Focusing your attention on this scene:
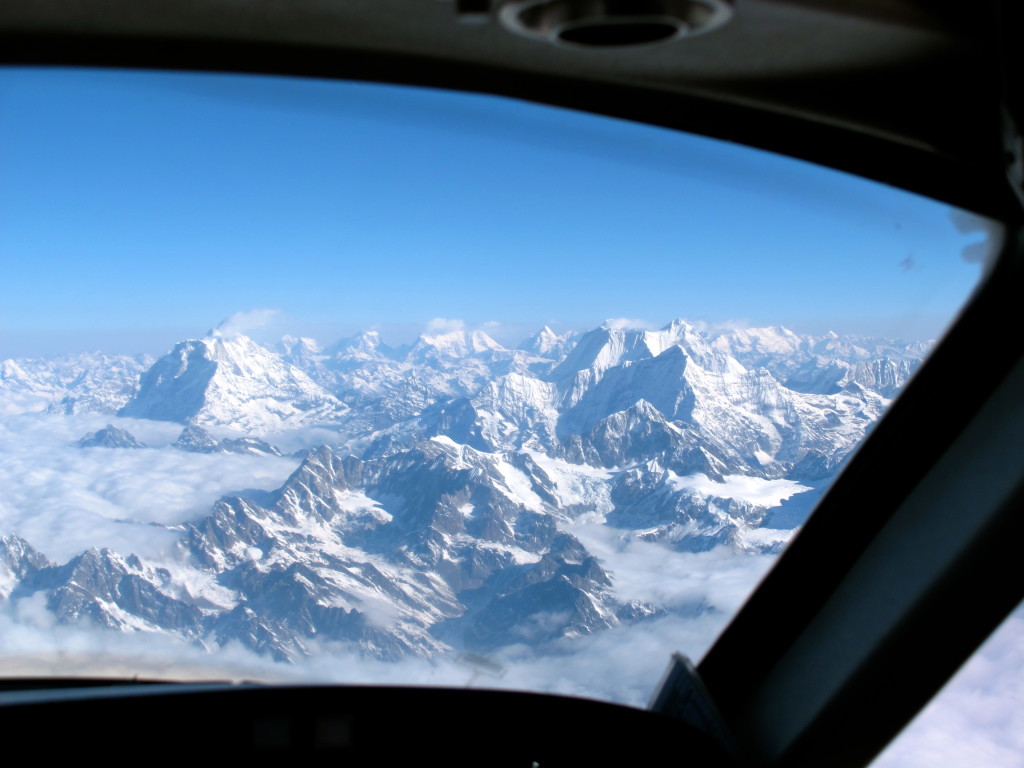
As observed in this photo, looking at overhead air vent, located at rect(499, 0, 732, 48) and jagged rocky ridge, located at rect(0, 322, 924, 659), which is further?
jagged rocky ridge, located at rect(0, 322, 924, 659)

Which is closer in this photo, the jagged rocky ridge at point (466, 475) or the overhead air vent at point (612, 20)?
the overhead air vent at point (612, 20)

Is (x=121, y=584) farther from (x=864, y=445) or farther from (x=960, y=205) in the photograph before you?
(x=960, y=205)

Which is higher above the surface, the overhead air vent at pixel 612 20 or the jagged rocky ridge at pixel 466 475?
the overhead air vent at pixel 612 20

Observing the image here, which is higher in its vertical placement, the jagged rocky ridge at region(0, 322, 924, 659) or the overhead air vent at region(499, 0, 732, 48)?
the overhead air vent at region(499, 0, 732, 48)

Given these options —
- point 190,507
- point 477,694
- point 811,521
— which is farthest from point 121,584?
point 811,521
